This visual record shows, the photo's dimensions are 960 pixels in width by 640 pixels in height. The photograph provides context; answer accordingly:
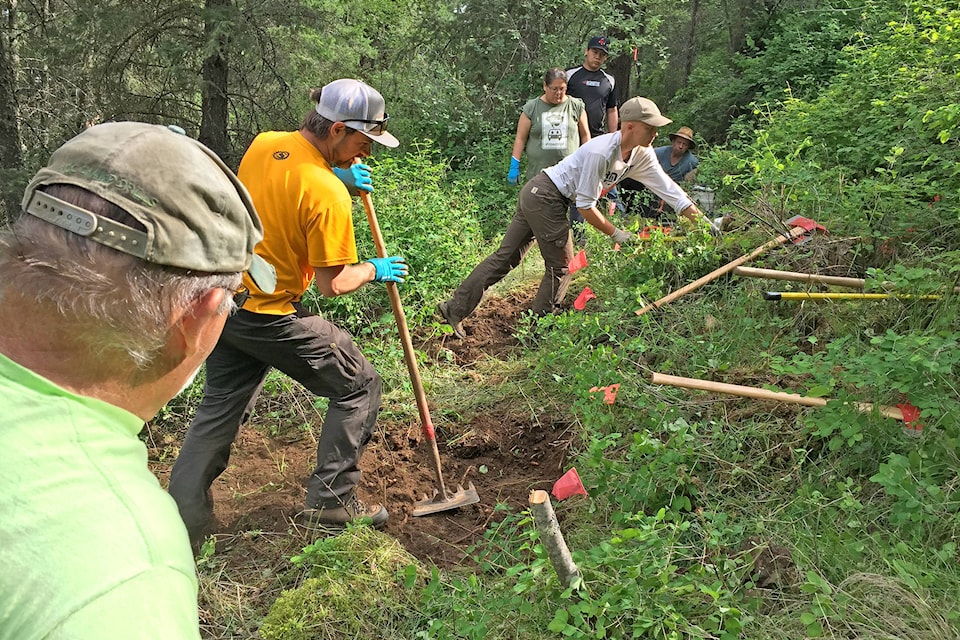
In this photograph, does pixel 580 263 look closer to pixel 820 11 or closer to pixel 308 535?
pixel 308 535

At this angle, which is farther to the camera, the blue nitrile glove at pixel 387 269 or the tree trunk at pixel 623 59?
the tree trunk at pixel 623 59

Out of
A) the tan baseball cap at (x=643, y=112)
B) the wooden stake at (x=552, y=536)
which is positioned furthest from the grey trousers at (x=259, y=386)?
the tan baseball cap at (x=643, y=112)

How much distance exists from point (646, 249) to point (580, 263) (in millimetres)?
522

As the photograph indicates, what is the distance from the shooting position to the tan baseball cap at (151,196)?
39.9 inches

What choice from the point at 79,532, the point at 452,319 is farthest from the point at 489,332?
the point at 79,532

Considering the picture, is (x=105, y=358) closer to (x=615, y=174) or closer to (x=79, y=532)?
(x=79, y=532)

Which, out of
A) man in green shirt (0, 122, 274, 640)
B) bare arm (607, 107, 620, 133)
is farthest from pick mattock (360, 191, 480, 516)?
bare arm (607, 107, 620, 133)

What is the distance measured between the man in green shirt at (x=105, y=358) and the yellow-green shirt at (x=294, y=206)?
5.49 feet

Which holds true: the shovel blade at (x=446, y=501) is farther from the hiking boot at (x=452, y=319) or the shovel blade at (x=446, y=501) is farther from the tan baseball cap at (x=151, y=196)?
the tan baseball cap at (x=151, y=196)

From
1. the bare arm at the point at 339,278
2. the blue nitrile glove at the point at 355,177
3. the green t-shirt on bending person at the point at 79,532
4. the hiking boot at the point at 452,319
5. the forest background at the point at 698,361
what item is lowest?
the hiking boot at the point at 452,319

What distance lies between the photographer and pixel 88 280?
3.24 feet

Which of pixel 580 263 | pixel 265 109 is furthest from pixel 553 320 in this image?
pixel 265 109

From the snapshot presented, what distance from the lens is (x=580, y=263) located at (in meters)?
5.02

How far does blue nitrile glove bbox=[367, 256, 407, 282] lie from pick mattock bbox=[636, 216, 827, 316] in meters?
1.85
